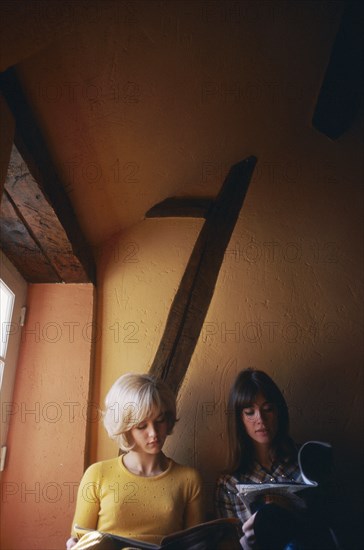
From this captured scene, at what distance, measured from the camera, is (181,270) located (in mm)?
2305

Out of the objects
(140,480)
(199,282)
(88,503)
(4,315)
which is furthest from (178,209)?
(88,503)

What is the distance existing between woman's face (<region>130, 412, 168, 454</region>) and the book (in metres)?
0.40

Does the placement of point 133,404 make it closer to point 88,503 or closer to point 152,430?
point 152,430

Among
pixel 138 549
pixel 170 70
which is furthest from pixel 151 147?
pixel 138 549

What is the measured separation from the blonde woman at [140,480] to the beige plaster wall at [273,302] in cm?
33

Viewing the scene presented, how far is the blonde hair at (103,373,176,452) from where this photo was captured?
159 cm

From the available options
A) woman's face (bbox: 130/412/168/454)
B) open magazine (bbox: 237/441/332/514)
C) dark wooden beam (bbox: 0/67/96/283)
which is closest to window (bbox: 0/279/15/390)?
dark wooden beam (bbox: 0/67/96/283)

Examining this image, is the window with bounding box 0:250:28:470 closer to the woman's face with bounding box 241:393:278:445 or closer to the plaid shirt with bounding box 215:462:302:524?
the plaid shirt with bounding box 215:462:302:524

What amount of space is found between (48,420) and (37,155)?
117 centimetres

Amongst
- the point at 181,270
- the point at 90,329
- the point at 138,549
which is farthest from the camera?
the point at 181,270

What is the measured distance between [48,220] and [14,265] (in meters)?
0.42

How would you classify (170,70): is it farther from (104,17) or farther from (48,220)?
(48,220)

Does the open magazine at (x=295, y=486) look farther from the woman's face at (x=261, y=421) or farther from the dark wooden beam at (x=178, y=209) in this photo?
the dark wooden beam at (x=178, y=209)

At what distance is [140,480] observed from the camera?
5.12ft
